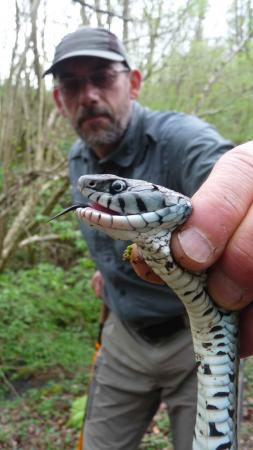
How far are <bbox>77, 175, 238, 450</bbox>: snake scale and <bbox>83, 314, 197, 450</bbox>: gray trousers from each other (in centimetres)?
138

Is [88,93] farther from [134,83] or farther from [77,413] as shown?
[77,413]

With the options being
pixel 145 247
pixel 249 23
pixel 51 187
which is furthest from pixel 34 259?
pixel 145 247

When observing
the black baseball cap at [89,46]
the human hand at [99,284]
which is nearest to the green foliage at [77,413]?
the human hand at [99,284]

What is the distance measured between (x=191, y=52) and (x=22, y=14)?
4.13m

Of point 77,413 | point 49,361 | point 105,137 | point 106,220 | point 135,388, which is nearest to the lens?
point 106,220

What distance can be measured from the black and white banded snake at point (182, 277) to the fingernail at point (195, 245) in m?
0.04

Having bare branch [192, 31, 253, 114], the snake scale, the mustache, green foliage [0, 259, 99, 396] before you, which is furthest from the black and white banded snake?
bare branch [192, 31, 253, 114]

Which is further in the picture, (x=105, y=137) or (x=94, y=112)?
(x=94, y=112)

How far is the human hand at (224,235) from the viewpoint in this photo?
4.19 feet

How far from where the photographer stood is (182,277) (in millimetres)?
1316

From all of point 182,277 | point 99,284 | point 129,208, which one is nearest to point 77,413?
point 99,284

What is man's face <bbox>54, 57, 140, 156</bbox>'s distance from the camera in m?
3.23

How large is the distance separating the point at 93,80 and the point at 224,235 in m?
2.33

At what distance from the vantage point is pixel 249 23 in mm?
7715
